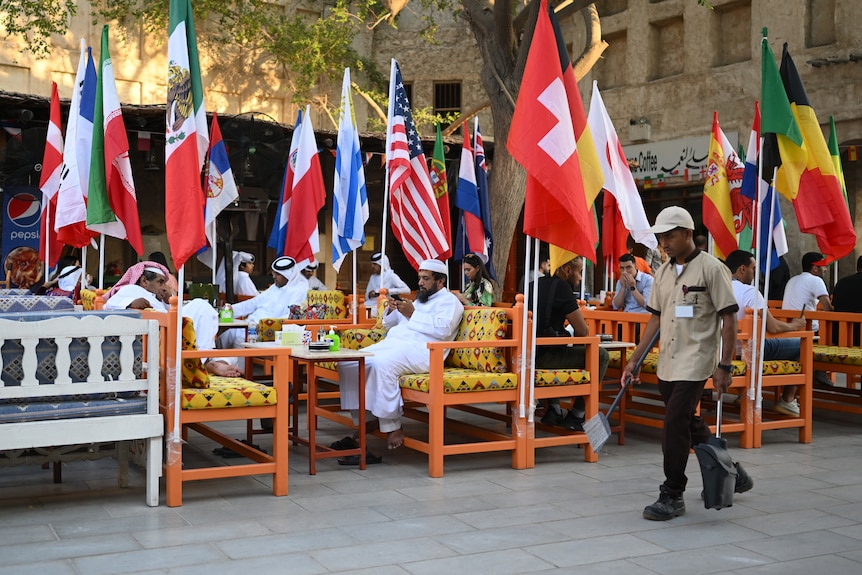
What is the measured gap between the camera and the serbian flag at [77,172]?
29.0 feet

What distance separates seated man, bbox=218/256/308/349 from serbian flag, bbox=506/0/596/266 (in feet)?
19.2

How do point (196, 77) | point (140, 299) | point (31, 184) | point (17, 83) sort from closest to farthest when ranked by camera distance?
point (196, 77) → point (140, 299) → point (31, 184) → point (17, 83)

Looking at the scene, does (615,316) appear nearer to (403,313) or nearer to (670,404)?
(403,313)

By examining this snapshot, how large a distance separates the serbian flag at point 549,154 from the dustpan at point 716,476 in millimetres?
1833

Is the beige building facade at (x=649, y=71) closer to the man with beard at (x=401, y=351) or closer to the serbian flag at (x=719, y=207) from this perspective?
the serbian flag at (x=719, y=207)

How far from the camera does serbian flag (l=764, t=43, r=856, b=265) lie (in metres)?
8.20

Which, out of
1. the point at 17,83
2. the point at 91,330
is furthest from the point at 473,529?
the point at 17,83

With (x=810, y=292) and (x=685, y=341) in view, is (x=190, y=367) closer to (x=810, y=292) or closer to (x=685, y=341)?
(x=685, y=341)

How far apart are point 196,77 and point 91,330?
1768 mm

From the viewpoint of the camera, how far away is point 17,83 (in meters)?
21.1

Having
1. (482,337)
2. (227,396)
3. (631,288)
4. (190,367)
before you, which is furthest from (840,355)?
(190,367)

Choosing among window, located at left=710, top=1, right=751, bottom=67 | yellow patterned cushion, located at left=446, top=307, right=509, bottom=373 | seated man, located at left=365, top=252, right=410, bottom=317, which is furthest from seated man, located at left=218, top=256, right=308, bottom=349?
window, located at left=710, top=1, right=751, bottom=67

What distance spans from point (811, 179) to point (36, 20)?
16.2m

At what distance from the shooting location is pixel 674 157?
2141 cm
